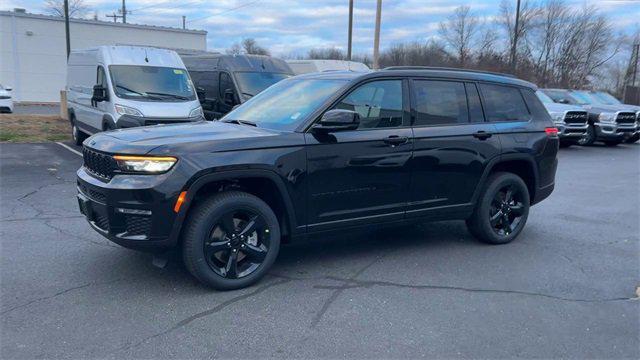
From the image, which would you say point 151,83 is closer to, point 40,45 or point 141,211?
point 141,211

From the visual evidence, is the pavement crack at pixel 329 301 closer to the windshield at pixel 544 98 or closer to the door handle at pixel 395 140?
the door handle at pixel 395 140

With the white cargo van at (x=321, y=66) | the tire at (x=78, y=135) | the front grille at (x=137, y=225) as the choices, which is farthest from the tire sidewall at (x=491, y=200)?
the white cargo van at (x=321, y=66)

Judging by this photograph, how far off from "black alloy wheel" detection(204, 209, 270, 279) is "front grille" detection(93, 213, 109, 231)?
2.54ft

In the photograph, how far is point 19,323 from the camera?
3752 millimetres

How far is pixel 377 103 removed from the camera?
203 inches

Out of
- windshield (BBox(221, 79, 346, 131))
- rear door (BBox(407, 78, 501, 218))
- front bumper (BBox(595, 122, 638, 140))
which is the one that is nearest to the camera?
windshield (BBox(221, 79, 346, 131))

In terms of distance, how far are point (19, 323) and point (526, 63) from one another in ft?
140

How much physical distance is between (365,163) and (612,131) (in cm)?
1635

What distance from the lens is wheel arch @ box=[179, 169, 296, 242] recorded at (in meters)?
4.18

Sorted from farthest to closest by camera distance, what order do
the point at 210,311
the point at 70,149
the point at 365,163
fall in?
the point at 70,149 → the point at 365,163 → the point at 210,311

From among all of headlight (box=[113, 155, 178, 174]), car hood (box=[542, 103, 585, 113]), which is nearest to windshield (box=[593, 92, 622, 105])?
car hood (box=[542, 103, 585, 113])

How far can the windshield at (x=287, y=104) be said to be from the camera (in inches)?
194

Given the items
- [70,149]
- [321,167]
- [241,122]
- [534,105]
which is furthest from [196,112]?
[321,167]

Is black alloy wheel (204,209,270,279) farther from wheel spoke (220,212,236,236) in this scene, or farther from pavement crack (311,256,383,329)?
pavement crack (311,256,383,329)
